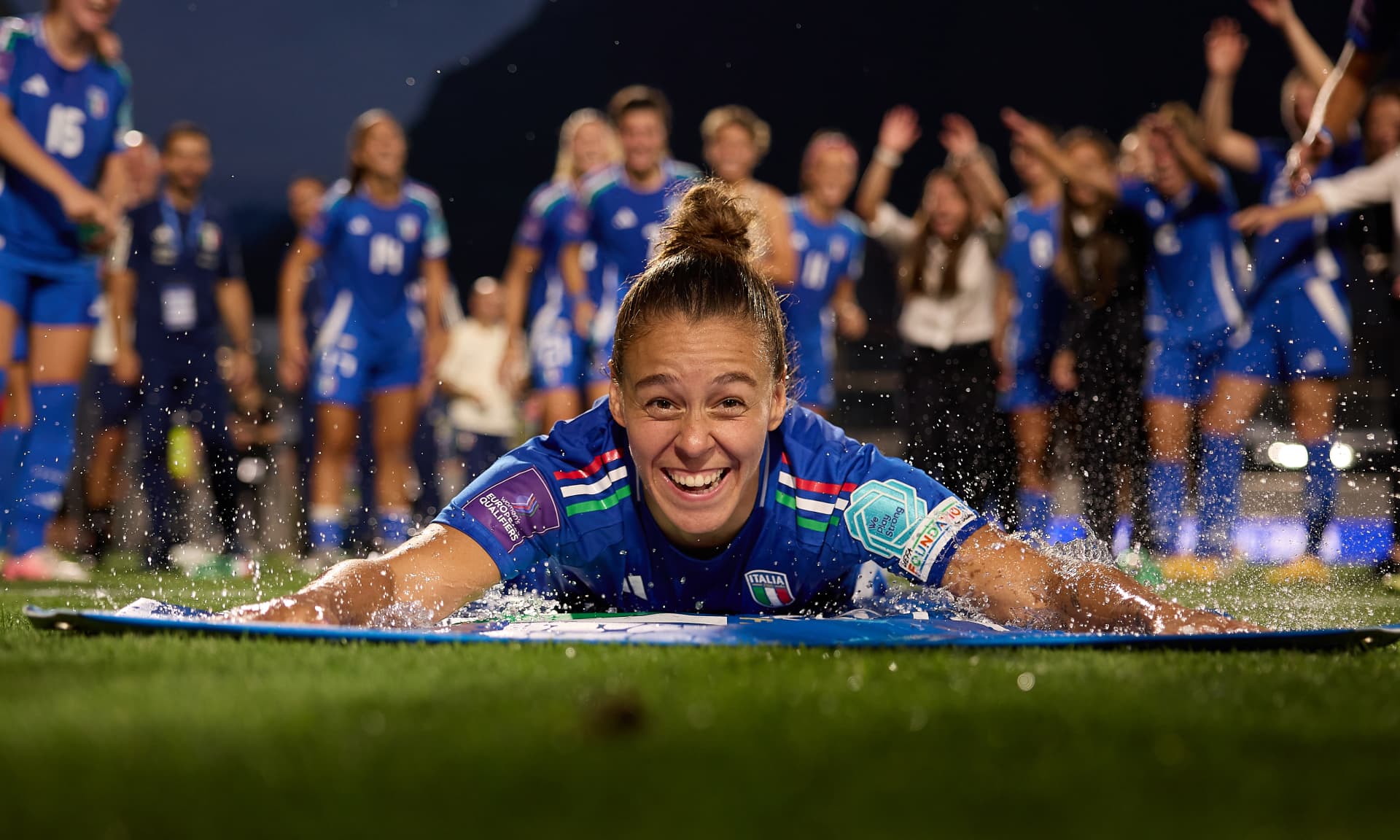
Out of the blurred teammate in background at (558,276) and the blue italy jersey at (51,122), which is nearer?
the blue italy jersey at (51,122)

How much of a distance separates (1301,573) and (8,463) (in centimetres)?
558

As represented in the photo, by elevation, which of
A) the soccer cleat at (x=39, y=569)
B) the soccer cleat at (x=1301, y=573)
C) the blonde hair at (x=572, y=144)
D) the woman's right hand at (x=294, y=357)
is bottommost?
the soccer cleat at (x=1301, y=573)

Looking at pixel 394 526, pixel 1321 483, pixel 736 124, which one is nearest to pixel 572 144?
pixel 736 124

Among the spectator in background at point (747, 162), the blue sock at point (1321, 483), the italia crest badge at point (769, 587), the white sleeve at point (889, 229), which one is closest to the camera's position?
the italia crest badge at point (769, 587)

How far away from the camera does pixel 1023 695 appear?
76.1 inches

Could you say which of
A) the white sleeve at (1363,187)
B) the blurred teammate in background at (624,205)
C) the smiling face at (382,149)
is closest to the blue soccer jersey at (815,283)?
the blurred teammate in background at (624,205)

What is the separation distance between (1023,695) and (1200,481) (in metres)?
5.37

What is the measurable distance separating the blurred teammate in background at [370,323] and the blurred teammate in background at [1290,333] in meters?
4.23

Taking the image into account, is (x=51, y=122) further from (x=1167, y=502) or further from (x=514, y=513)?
(x=1167, y=502)

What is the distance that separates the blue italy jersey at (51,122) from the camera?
5770mm

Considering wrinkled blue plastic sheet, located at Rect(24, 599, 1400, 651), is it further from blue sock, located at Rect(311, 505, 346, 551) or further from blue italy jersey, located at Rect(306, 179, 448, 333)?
blue italy jersey, located at Rect(306, 179, 448, 333)

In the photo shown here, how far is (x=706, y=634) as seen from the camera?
8.50 ft

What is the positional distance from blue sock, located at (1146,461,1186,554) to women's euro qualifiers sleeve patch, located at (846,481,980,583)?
4098 millimetres

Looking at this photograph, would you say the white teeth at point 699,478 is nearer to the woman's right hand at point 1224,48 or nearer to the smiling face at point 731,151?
the smiling face at point 731,151
